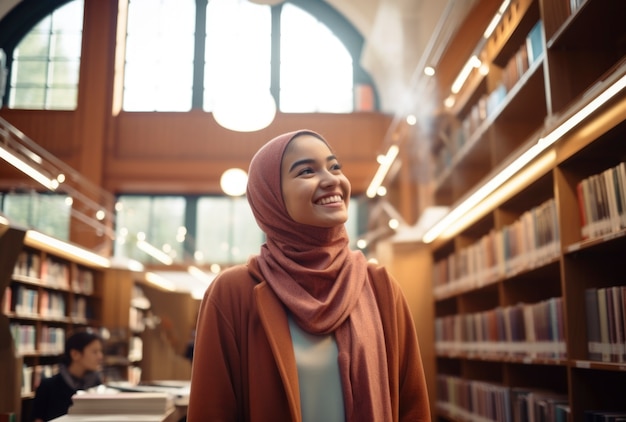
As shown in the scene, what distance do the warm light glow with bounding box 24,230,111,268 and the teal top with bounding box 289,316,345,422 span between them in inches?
180

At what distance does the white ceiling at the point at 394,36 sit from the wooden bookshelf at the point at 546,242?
0.83 m

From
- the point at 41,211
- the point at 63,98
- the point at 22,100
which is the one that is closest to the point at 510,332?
the point at 22,100

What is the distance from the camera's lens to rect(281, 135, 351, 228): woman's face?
56.7 inches

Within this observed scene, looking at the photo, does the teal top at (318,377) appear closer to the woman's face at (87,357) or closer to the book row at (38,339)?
the woman's face at (87,357)

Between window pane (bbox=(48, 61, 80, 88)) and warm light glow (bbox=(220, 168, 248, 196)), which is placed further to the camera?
warm light glow (bbox=(220, 168, 248, 196))

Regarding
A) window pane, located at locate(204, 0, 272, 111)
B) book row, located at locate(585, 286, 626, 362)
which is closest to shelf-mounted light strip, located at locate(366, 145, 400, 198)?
window pane, located at locate(204, 0, 272, 111)

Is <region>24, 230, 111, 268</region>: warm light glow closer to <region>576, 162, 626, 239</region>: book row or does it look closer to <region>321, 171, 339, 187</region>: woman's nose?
<region>576, 162, 626, 239</region>: book row

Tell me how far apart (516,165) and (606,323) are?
1018 mm

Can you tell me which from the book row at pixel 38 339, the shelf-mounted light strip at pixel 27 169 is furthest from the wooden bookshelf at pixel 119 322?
the shelf-mounted light strip at pixel 27 169

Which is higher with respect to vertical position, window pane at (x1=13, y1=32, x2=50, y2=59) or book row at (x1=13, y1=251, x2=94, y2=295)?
window pane at (x1=13, y1=32, x2=50, y2=59)

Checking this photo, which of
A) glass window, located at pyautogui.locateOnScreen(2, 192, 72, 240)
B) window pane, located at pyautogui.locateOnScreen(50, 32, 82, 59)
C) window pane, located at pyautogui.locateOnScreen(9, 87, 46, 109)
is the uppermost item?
window pane, located at pyautogui.locateOnScreen(50, 32, 82, 59)

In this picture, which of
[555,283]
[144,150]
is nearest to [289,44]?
[144,150]

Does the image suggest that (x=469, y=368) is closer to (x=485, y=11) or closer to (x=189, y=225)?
(x=485, y=11)

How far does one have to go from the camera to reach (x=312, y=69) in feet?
38.2
